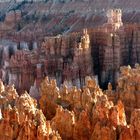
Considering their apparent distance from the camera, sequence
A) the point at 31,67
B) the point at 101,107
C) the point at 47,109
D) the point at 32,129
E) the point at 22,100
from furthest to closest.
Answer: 1. the point at 31,67
2. the point at 47,109
3. the point at 22,100
4. the point at 101,107
5. the point at 32,129

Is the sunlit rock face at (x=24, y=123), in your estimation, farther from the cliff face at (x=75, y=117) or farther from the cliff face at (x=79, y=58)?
the cliff face at (x=79, y=58)

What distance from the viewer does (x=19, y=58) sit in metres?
34.0

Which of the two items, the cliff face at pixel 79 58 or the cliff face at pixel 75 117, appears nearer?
the cliff face at pixel 75 117

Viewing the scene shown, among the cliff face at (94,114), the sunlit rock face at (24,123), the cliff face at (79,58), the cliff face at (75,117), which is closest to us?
the sunlit rock face at (24,123)

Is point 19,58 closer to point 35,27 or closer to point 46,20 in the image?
point 35,27

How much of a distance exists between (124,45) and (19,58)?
686cm

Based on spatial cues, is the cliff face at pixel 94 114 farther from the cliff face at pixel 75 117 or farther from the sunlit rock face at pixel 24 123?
the sunlit rock face at pixel 24 123

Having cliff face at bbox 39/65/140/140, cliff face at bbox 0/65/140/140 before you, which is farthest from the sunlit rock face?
cliff face at bbox 39/65/140/140

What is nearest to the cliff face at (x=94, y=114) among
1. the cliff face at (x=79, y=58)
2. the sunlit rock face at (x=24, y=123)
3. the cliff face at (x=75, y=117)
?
the cliff face at (x=75, y=117)

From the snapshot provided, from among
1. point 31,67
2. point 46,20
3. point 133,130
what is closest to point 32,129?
point 133,130

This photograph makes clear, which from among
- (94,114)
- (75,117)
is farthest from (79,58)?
(94,114)

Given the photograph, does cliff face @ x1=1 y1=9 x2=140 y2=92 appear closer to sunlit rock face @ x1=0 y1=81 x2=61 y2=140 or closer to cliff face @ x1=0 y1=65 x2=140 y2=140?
cliff face @ x1=0 y1=65 x2=140 y2=140

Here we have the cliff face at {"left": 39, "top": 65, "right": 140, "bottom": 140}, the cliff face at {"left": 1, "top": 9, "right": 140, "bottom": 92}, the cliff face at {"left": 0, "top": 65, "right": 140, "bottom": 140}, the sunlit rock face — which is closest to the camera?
the sunlit rock face

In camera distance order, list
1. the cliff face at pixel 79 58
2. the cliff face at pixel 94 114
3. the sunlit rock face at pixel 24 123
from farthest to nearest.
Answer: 1. the cliff face at pixel 79 58
2. the cliff face at pixel 94 114
3. the sunlit rock face at pixel 24 123
